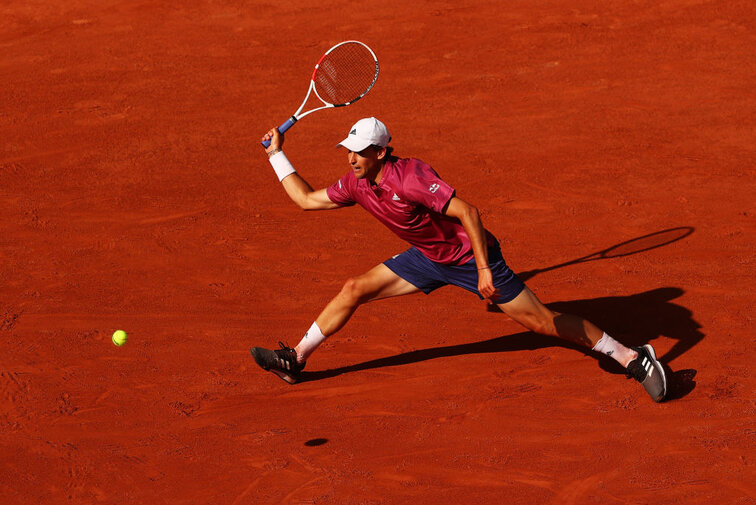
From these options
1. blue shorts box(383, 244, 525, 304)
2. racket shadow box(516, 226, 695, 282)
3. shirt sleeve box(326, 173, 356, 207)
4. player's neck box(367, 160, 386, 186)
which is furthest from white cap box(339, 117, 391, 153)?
racket shadow box(516, 226, 695, 282)

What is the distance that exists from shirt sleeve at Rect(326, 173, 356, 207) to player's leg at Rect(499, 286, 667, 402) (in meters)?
1.31

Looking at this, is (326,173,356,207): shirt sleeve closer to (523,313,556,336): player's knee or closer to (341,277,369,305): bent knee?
(341,277,369,305): bent knee

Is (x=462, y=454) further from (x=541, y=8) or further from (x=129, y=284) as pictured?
(x=541, y=8)

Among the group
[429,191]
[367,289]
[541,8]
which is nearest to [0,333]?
[367,289]

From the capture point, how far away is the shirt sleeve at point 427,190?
6.34 meters

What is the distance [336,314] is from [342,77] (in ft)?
8.08

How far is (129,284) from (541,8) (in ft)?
26.1

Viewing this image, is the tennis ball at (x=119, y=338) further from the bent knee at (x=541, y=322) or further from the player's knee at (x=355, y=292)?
the bent knee at (x=541, y=322)

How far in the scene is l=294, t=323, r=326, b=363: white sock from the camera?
7.08 meters

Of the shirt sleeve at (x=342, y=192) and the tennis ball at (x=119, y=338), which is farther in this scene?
the tennis ball at (x=119, y=338)

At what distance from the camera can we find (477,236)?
248 inches

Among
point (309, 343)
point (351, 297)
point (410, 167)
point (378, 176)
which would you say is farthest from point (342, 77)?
point (309, 343)

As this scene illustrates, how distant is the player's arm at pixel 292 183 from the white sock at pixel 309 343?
0.88 m

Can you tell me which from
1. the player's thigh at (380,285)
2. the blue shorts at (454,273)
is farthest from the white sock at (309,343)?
the blue shorts at (454,273)
